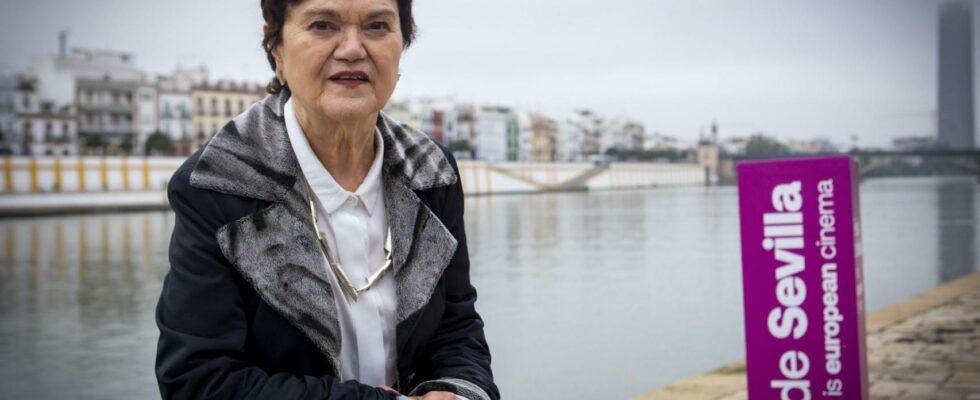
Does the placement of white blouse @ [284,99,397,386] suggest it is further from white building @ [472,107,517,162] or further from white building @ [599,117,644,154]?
white building @ [599,117,644,154]

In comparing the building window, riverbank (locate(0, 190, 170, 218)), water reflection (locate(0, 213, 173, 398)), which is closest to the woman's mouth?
water reflection (locate(0, 213, 173, 398))

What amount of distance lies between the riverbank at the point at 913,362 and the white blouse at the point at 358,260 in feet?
5.98

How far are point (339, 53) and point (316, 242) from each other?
206mm

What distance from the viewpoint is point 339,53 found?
1.11 meters

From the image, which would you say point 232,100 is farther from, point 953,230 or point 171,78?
point 953,230

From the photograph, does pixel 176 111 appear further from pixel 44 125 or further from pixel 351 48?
pixel 351 48

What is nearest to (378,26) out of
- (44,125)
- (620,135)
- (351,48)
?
(351,48)

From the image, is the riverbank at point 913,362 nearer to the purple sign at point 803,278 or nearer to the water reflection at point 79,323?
the purple sign at point 803,278

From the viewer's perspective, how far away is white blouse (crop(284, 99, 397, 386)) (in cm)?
114

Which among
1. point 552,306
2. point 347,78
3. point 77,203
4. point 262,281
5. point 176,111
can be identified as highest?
point 176,111

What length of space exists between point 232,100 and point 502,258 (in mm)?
44553

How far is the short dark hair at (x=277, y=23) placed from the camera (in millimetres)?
1130

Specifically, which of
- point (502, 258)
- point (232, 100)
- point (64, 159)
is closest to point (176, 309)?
point (502, 258)

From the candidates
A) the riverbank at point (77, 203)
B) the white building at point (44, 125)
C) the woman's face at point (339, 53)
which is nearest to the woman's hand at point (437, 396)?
the woman's face at point (339, 53)
